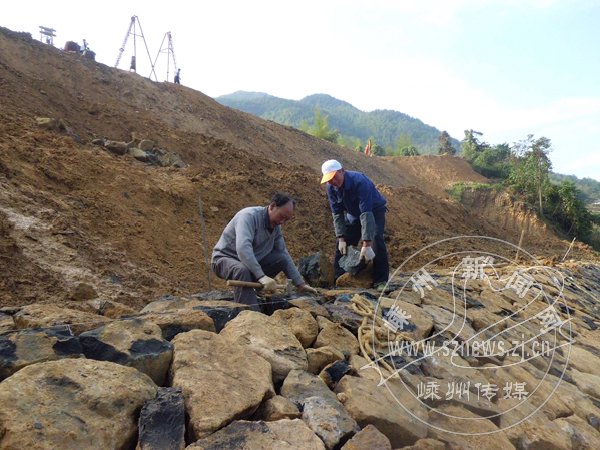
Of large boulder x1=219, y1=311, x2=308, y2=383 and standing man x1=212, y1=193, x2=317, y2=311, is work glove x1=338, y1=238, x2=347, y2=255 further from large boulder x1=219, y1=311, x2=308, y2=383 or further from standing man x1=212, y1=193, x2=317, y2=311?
large boulder x1=219, y1=311, x2=308, y2=383

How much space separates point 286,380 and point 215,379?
44 centimetres

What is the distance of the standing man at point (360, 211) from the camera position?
4.59 meters

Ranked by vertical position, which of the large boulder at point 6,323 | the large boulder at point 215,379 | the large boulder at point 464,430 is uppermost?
the large boulder at point 215,379

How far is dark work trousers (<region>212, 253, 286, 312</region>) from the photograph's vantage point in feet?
11.5

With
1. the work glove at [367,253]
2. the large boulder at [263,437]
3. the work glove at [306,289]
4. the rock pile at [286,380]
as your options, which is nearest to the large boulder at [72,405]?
the rock pile at [286,380]

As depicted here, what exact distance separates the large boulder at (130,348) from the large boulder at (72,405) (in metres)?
0.11

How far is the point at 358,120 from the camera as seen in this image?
106m

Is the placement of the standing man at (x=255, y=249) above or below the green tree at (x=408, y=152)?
below

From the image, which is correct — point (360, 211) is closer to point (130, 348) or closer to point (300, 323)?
point (300, 323)

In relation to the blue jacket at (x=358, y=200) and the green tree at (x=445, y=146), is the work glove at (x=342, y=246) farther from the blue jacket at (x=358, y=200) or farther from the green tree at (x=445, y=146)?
the green tree at (x=445, y=146)

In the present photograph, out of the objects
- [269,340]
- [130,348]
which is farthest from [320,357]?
[130,348]

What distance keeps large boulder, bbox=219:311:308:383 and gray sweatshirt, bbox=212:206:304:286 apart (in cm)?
54

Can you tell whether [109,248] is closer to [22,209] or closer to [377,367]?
[22,209]

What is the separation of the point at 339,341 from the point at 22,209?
12.7 feet
